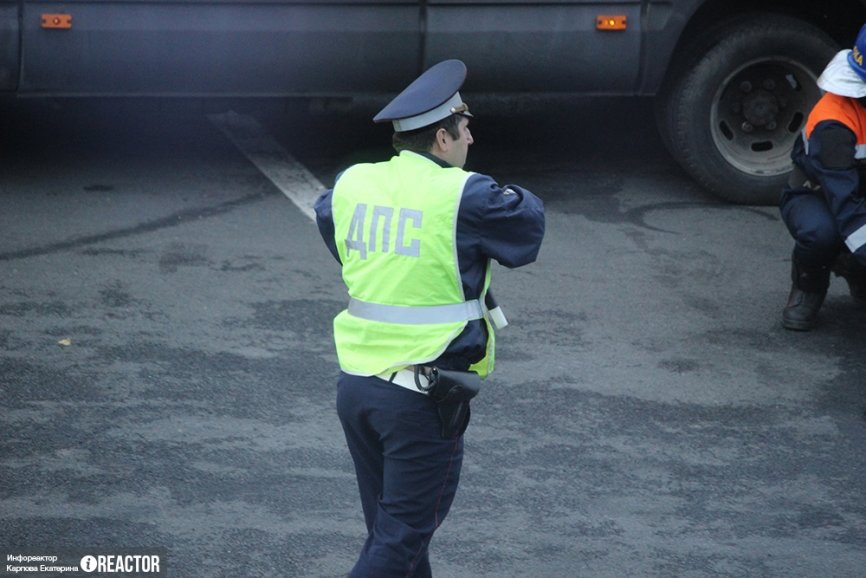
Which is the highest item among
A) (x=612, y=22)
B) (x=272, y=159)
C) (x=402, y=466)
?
(x=612, y=22)

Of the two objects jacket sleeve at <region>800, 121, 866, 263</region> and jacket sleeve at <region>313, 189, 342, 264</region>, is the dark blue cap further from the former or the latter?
jacket sleeve at <region>800, 121, 866, 263</region>

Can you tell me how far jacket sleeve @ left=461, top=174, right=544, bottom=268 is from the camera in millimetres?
3613

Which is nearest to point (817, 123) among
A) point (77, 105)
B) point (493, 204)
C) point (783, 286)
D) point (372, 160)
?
point (783, 286)


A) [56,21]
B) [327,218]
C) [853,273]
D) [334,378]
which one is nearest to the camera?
[327,218]

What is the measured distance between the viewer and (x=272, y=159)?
8703 mm

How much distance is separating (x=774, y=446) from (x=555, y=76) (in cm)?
318

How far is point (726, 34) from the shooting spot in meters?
7.97

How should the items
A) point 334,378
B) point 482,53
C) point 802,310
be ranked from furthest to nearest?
point 482,53
point 802,310
point 334,378

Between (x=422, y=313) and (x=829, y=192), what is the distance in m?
2.86

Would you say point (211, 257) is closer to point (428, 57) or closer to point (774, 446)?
point (428, 57)

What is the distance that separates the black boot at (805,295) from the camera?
6367 millimetres

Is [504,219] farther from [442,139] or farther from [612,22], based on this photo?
[612,22]

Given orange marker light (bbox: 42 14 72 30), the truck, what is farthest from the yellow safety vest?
orange marker light (bbox: 42 14 72 30)

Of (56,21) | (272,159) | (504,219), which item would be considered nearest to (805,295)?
(504,219)
